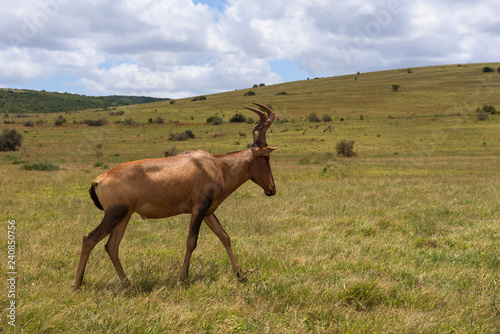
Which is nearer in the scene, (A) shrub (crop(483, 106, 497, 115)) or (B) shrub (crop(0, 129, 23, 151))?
(B) shrub (crop(0, 129, 23, 151))

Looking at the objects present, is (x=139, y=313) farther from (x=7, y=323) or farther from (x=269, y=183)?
(x=269, y=183)

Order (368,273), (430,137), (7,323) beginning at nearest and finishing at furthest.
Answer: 1. (7,323)
2. (368,273)
3. (430,137)

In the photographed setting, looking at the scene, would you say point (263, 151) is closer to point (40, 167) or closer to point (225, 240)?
point (225, 240)

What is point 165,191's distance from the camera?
5.25 metres

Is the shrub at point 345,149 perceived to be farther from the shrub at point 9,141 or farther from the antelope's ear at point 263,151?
the shrub at point 9,141

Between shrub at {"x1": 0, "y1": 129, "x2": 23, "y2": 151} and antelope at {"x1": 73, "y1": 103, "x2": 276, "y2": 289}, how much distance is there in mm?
37065

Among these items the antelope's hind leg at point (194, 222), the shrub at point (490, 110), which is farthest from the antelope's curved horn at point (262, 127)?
the shrub at point (490, 110)

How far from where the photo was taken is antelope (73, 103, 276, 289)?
4977 millimetres

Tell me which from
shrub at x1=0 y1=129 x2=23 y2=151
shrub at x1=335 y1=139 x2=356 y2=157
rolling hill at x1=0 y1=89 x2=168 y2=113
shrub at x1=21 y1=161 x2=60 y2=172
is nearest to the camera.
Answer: shrub at x1=21 y1=161 x2=60 y2=172

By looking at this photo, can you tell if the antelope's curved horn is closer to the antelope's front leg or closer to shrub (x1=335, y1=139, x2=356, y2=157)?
the antelope's front leg

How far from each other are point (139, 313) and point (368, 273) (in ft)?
10.2

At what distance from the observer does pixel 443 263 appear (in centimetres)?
628

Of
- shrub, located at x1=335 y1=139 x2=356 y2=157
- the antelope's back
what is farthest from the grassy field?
shrub, located at x1=335 y1=139 x2=356 y2=157

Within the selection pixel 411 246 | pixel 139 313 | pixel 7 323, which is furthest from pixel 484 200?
pixel 7 323
